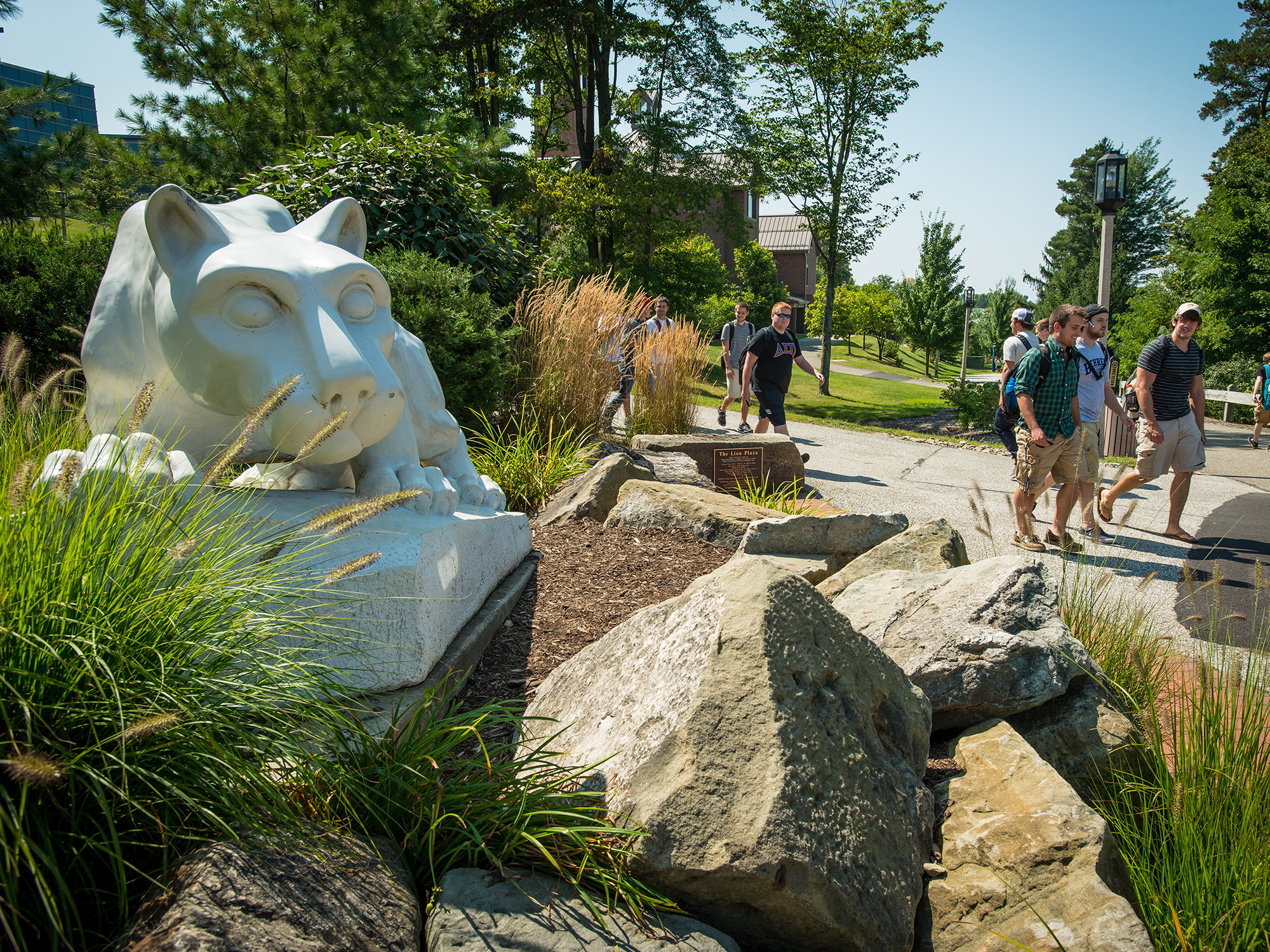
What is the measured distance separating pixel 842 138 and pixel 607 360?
61.6 ft

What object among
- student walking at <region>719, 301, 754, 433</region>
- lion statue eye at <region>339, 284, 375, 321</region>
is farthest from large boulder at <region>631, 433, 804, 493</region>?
lion statue eye at <region>339, 284, 375, 321</region>

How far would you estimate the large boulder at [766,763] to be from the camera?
2.00 metres

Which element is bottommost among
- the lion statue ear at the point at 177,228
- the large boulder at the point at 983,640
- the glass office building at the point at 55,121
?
the large boulder at the point at 983,640

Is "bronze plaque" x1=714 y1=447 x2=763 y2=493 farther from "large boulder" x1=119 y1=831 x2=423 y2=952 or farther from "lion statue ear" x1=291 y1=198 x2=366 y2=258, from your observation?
"large boulder" x1=119 y1=831 x2=423 y2=952

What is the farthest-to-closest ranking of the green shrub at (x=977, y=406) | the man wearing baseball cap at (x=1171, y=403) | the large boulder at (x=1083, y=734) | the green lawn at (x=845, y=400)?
the green lawn at (x=845, y=400) < the green shrub at (x=977, y=406) < the man wearing baseball cap at (x=1171, y=403) < the large boulder at (x=1083, y=734)

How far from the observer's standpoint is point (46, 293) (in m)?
6.44

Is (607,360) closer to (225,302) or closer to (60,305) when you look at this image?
(60,305)

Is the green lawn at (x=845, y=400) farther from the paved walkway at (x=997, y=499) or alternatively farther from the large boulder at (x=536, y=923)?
the large boulder at (x=536, y=923)

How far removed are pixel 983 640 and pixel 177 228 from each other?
10.3ft

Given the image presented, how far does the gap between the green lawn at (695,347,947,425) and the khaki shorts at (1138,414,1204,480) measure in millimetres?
8789

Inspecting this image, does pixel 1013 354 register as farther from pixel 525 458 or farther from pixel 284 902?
pixel 284 902

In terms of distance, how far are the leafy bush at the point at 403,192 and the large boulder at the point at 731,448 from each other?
2.06 m

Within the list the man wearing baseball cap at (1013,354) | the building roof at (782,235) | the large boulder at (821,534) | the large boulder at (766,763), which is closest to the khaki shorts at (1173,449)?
the man wearing baseball cap at (1013,354)

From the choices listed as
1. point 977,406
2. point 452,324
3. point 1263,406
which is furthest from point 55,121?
point 1263,406
